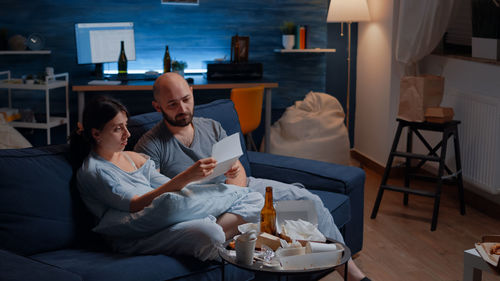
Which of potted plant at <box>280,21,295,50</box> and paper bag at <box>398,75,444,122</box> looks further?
potted plant at <box>280,21,295,50</box>

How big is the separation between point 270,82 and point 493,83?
6.02ft

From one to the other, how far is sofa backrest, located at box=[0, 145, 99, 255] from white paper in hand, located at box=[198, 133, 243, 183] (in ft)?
1.75

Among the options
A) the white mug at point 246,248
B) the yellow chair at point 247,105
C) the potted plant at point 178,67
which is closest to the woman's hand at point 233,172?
the white mug at point 246,248

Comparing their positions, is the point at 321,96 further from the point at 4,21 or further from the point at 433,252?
the point at 4,21

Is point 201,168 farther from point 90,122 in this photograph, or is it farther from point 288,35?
point 288,35

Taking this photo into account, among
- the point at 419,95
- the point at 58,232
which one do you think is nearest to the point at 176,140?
the point at 58,232

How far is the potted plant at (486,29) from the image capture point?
13.0 feet

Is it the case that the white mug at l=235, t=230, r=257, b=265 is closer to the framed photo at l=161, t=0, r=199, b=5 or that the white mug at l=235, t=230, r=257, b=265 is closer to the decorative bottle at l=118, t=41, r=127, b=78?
the decorative bottle at l=118, t=41, r=127, b=78

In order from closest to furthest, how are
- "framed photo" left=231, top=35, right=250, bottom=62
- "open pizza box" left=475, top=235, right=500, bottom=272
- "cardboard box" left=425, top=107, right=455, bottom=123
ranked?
1. "open pizza box" left=475, top=235, right=500, bottom=272
2. "cardboard box" left=425, top=107, right=455, bottom=123
3. "framed photo" left=231, top=35, right=250, bottom=62

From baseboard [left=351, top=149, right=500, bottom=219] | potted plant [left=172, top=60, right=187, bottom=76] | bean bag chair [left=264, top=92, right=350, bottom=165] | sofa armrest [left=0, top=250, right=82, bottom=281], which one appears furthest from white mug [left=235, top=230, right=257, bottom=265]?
potted plant [left=172, top=60, right=187, bottom=76]

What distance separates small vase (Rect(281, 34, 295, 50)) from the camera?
546 cm

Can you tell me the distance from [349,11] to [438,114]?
1600 mm

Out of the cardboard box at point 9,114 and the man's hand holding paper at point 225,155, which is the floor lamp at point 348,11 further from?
the man's hand holding paper at point 225,155

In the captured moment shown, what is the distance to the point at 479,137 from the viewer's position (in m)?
4.03
